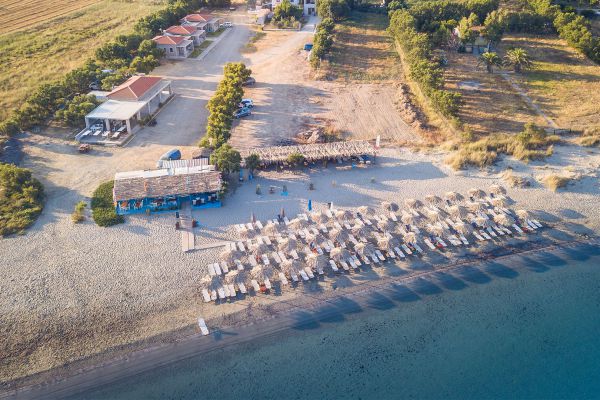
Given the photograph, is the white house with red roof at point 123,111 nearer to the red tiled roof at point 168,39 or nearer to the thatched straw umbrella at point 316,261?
the red tiled roof at point 168,39

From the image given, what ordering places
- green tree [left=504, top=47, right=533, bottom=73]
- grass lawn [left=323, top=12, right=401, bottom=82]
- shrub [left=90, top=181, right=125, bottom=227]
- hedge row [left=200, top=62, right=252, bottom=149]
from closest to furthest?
shrub [left=90, top=181, right=125, bottom=227] → hedge row [left=200, top=62, right=252, bottom=149] → green tree [left=504, top=47, right=533, bottom=73] → grass lawn [left=323, top=12, right=401, bottom=82]

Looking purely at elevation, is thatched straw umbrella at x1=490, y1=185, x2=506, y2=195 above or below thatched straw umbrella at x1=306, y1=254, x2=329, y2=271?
above

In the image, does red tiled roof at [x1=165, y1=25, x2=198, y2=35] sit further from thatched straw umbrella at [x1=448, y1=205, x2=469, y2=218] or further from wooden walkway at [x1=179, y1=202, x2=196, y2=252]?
thatched straw umbrella at [x1=448, y1=205, x2=469, y2=218]

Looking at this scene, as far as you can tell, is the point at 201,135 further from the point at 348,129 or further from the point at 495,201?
the point at 495,201

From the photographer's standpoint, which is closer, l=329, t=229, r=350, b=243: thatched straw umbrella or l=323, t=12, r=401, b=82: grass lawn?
l=329, t=229, r=350, b=243: thatched straw umbrella

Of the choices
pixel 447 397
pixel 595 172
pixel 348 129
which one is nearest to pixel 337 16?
pixel 348 129

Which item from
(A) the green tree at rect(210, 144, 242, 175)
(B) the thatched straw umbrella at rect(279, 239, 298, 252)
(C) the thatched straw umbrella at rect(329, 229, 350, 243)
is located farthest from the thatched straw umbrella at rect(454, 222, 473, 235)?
(A) the green tree at rect(210, 144, 242, 175)

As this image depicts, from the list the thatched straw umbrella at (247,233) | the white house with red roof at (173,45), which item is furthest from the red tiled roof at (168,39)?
the thatched straw umbrella at (247,233)
